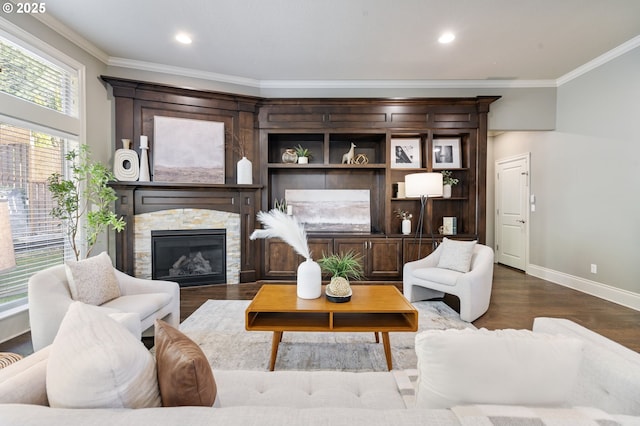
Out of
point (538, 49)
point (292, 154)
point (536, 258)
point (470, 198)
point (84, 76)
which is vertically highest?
point (538, 49)

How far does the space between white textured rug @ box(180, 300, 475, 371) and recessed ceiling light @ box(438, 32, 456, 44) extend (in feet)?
10.1

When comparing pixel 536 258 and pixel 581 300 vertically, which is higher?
pixel 536 258

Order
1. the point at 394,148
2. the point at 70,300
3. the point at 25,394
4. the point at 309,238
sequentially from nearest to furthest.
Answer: the point at 25,394 → the point at 70,300 → the point at 309,238 → the point at 394,148

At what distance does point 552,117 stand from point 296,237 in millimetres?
4771

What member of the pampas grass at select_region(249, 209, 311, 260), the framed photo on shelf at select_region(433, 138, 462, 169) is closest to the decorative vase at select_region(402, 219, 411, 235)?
the framed photo on shelf at select_region(433, 138, 462, 169)

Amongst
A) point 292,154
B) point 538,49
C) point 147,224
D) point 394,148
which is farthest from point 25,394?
point 538,49

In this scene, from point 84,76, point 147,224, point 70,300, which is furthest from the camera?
point 147,224

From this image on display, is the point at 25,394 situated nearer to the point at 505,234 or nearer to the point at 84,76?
the point at 84,76

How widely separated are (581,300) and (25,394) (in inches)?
196

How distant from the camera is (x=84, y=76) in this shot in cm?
335

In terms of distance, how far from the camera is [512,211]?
5.38 m

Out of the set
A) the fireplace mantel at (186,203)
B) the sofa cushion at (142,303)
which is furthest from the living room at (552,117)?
the sofa cushion at (142,303)

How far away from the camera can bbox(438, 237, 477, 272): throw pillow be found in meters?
3.16

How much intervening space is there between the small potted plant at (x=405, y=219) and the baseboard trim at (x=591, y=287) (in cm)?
236
